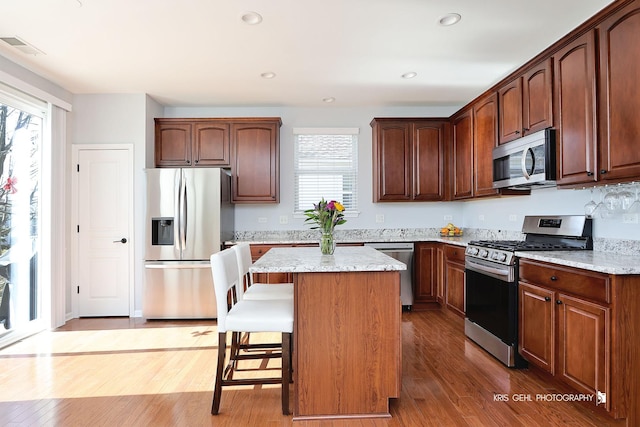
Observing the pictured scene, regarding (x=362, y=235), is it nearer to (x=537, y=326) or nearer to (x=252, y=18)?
(x=537, y=326)

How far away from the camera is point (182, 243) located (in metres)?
4.25

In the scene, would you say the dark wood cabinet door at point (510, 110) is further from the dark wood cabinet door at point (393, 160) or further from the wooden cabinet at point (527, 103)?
the dark wood cabinet door at point (393, 160)

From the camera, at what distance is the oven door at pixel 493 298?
2.86 meters

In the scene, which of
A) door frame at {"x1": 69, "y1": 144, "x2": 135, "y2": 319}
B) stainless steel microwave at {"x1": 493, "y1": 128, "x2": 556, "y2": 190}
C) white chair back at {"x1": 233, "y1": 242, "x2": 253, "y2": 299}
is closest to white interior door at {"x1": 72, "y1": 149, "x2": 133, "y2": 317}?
door frame at {"x1": 69, "y1": 144, "x2": 135, "y2": 319}

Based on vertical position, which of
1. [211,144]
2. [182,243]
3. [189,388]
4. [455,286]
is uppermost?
[211,144]

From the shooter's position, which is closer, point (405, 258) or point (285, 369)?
point (285, 369)

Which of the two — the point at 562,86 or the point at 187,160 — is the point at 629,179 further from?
the point at 187,160

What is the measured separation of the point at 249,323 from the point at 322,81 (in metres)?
2.84

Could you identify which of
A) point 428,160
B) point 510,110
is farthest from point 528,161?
point 428,160

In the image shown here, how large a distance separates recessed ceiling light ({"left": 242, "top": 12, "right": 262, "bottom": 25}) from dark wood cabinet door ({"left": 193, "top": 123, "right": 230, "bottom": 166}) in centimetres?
200

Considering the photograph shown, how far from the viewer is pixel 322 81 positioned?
162 inches

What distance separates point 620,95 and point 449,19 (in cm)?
123

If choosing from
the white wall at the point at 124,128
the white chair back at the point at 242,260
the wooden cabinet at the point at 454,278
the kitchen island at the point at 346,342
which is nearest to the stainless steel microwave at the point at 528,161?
the wooden cabinet at the point at 454,278

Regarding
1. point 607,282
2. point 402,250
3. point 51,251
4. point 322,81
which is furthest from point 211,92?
point 607,282
